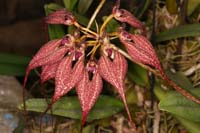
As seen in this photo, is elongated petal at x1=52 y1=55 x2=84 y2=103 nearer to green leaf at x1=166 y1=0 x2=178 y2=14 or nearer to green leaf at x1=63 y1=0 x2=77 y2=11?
green leaf at x1=63 y1=0 x2=77 y2=11

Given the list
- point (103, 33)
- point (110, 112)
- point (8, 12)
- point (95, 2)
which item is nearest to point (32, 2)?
point (8, 12)

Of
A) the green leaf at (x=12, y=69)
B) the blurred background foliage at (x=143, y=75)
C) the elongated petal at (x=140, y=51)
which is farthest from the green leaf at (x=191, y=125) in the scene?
the green leaf at (x=12, y=69)

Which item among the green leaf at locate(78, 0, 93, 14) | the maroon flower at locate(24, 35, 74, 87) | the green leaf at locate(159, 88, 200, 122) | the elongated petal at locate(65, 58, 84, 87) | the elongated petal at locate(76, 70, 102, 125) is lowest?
the green leaf at locate(159, 88, 200, 122)

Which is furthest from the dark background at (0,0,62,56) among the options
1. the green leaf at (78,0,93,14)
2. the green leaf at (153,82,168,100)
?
the green leaf at (153,82,168,100)

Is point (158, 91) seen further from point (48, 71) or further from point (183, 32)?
point (48, 71)

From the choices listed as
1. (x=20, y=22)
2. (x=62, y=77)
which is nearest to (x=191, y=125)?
(x=62, y=77)

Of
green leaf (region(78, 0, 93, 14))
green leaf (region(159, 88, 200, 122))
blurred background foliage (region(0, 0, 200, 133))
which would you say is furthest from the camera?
green leaf (region(78, 0, 93, 14))
